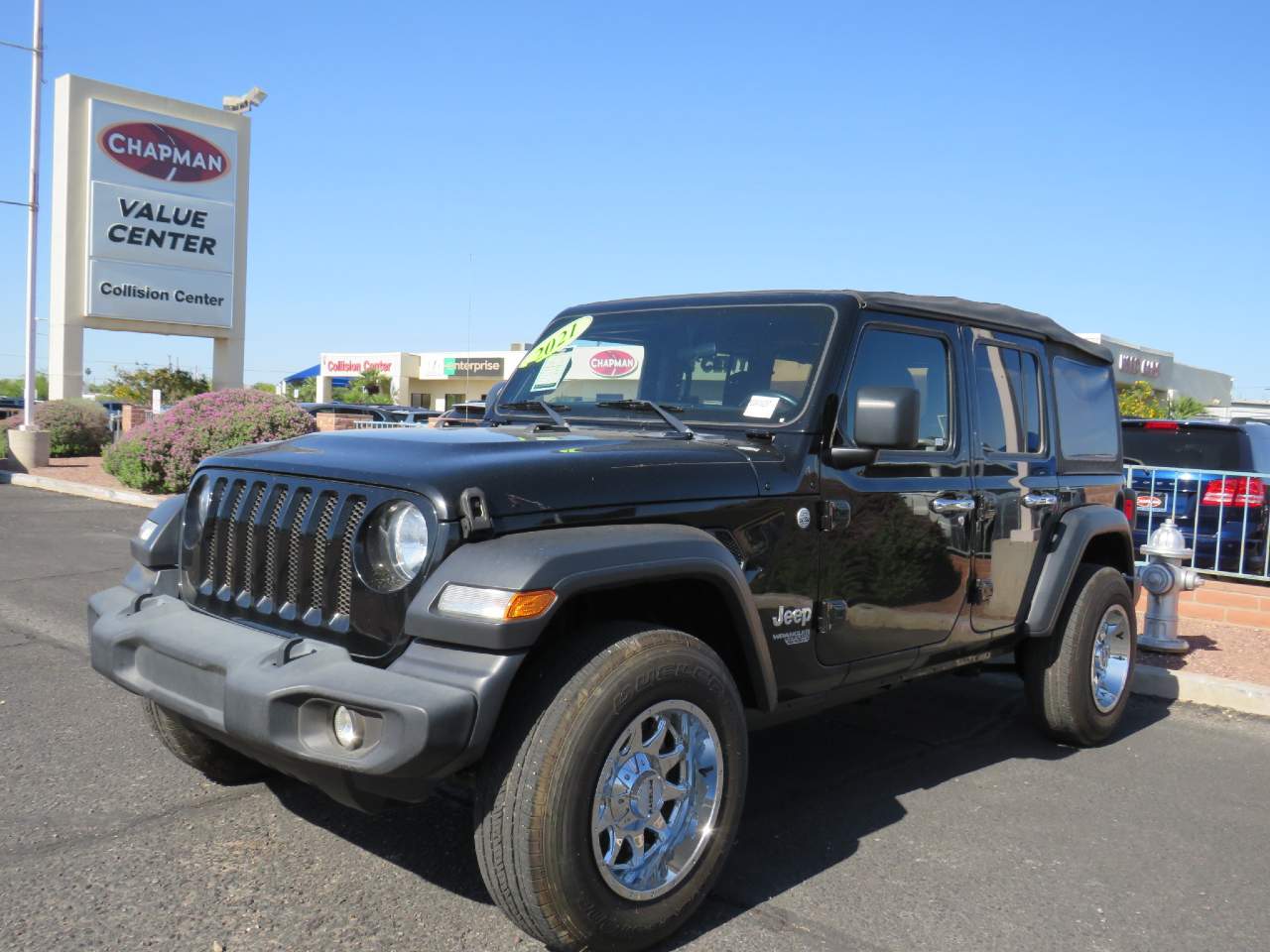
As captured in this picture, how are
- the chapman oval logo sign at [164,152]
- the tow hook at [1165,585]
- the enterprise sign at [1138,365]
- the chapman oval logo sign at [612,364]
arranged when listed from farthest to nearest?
1. the enterprise sign at [1138,365]
2. the chapman oval logo sign at [164,152]
3. the tow hook at [1165,585]
4. the chapman oval logo sign at [612,364]

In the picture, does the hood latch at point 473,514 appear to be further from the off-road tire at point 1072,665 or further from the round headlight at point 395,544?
the off-road tire at point 1072,665

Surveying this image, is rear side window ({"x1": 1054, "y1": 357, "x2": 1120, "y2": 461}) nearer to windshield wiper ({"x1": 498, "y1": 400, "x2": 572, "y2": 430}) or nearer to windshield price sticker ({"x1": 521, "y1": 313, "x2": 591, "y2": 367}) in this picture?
windshield price sticker ({"x1": 521, "y1": 313, "x2": 591, "y2": 367})

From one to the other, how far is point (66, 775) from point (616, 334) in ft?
9.13

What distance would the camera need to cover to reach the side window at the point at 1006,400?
466 centimetres

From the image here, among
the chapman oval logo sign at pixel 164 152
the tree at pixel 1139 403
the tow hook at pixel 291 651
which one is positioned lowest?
the tow hook at pixel 291 651

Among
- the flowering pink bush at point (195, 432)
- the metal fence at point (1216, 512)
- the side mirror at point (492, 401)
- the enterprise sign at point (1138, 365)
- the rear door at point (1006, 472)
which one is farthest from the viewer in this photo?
the enterprise sign at point (1138, 365)

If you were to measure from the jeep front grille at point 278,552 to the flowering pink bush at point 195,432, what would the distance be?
1217cm

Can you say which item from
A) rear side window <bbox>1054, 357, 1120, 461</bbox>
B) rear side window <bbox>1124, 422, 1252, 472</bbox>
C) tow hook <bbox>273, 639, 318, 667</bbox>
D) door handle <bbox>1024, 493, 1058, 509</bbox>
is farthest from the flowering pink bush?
tow hook <bbox>273, 639, 318, 667</bbox>

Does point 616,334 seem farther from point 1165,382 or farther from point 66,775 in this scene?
point 1165,382

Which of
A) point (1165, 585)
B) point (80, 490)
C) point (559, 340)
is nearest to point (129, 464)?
point (80, 490)

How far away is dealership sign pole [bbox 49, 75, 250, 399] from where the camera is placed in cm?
2498

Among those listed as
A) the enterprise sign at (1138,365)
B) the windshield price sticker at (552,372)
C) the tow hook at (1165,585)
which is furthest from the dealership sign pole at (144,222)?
the enterprise sign at (1138,365)

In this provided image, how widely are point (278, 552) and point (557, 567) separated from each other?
37.3 inches

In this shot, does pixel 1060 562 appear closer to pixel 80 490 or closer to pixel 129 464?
pixel 129 464
